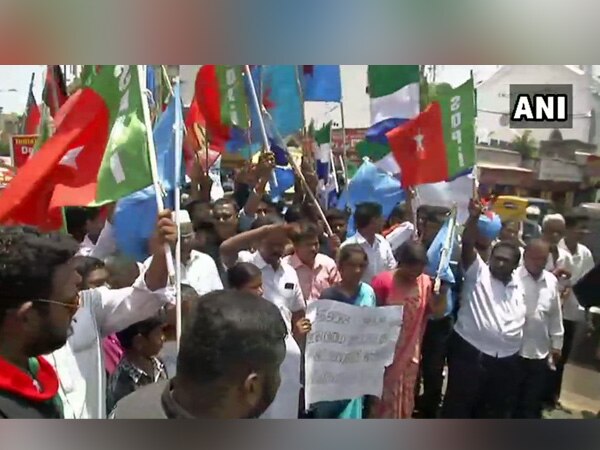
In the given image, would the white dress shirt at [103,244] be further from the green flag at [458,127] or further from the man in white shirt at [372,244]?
the green flag at [458,127]

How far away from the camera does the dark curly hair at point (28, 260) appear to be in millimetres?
2715

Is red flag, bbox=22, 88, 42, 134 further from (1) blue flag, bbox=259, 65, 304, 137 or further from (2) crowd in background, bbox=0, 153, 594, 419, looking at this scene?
(1) blue flag, bbox=259, 65, 304, 137

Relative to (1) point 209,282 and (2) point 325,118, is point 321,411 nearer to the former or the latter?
(1) point 209,282

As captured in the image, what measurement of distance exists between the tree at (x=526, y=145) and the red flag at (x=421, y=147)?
23 centimetres

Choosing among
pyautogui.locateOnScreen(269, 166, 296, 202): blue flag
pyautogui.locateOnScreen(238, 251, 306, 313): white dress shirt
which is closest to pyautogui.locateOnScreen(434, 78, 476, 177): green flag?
pyautogui.locateOnScreen(269, 166, 296, 202): blue flag

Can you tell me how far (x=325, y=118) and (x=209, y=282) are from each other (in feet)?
2.10

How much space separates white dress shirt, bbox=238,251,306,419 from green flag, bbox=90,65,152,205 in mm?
423

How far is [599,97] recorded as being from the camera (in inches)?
112

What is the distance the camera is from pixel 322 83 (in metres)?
2.81

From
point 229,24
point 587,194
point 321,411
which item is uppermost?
point 229,24

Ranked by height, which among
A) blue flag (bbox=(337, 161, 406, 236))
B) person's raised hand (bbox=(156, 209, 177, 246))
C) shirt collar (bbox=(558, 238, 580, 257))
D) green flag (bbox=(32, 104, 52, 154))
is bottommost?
shirt collar (bbox=(558, 238, 580, 257))

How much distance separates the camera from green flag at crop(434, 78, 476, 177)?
2863 mm

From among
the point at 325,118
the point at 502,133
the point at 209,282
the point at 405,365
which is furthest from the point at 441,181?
the point at 209,282

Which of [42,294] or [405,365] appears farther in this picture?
[405,365]
